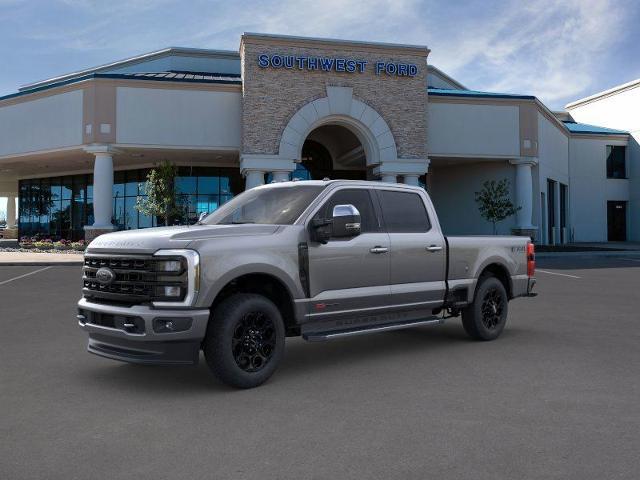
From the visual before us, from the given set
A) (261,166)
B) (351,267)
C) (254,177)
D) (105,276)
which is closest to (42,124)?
(254,177)

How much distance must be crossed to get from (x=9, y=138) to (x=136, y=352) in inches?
1266

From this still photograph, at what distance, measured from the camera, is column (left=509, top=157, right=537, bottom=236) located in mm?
33312

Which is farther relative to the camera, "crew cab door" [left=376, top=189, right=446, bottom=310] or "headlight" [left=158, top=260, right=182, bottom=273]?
"crew cab door" [left=376, top=189, right=446, bottom=310]

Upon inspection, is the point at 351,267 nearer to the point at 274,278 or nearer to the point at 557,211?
the point at 274,278

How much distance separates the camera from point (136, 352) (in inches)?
220

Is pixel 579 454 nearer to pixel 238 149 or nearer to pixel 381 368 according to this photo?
pixel 381 368

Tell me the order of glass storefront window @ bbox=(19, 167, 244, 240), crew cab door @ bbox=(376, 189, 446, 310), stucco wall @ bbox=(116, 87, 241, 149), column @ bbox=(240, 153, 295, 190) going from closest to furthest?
crew cab door @ bbox=(376, 189, 446, 310)
column @ bbox=(240, 153, 295, 190)
stucco wall @ bbox=(116, 87, 241, 149)
glass storefront window @ bbox=(19, 167, 244, 240)

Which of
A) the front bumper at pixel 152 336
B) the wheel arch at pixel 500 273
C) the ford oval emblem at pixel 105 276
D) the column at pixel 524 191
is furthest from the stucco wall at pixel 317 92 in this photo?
the front bumper at pixel 152 336

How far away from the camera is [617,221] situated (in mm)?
46688

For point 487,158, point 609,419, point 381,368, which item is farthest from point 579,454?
point 487,158

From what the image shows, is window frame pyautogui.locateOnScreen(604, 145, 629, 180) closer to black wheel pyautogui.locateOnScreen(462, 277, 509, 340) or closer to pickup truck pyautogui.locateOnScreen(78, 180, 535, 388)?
black wheel pyautogui.locateOnScreen(462, 277, 509, 340)

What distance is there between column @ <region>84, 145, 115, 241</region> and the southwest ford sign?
28.7 feet

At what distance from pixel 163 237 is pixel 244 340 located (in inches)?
48.5

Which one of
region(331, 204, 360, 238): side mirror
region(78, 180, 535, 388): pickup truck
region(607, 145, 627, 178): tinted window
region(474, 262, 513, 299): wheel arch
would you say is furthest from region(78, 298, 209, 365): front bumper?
region(607, 145, 627, 178): tinted window
